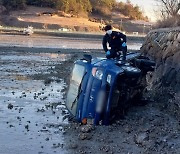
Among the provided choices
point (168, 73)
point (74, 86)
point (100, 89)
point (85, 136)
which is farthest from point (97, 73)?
point (168, 73)

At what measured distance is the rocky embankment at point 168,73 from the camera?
520 inches

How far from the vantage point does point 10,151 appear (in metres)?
9.95

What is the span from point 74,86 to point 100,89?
1.20 m

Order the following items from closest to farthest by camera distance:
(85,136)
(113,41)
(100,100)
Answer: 1. (85,136)
2. (100,100)
3. (113,41)

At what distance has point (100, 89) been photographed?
11.5 meters

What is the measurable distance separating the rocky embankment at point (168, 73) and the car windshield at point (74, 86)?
2.41m

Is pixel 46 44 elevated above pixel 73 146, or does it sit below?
below

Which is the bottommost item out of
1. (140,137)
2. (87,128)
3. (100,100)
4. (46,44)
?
(46,44)

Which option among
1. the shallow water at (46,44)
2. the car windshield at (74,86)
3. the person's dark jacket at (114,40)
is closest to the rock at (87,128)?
the car windshield at (74,86)

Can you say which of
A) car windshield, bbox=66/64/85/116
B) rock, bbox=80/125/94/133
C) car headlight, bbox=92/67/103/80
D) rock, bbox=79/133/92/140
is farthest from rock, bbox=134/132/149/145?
car windshield, bbox=66/64/85/116

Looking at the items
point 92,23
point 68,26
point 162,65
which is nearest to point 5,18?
point 68,26

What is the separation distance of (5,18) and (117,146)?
310ft

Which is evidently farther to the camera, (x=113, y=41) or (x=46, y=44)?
(x=46, y=44)

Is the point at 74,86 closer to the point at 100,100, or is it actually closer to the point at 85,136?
the point at 100,100
